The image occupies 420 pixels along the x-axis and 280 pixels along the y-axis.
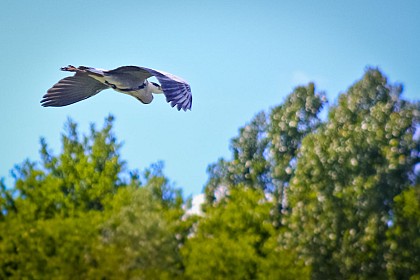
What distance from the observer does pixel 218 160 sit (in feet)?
141

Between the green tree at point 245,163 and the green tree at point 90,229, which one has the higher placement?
the green tree at point 245,163

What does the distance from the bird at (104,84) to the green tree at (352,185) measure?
5.03 m

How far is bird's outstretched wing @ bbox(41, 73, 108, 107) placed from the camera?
35.5 m

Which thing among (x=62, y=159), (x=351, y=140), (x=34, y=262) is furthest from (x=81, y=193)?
(x=351, y=140)

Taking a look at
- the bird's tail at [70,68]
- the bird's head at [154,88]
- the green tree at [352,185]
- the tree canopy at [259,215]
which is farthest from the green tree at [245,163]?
the bird's tail at [70,68]

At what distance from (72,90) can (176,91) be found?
657 cm

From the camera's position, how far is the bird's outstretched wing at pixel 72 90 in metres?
35.5

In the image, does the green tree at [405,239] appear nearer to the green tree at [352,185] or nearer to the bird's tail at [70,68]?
the green tree at [352,185]

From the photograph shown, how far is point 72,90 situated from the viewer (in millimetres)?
35656

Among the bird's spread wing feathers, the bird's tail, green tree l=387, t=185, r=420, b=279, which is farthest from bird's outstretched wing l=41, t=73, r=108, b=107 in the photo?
green tree l=387, t=185, r=420, b=279

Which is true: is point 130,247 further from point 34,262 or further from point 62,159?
point 62,159

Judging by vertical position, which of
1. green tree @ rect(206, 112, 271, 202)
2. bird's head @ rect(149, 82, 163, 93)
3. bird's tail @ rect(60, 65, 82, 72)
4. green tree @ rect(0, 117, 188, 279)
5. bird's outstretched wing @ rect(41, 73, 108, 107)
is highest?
green tree @ rect(206, 112, 271, 202)

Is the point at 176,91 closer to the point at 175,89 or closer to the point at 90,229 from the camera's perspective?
the point at 175,89

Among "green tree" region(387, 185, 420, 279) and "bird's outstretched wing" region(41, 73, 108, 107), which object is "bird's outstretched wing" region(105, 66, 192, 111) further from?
"green tree" region(387, 185, 420, 279)
